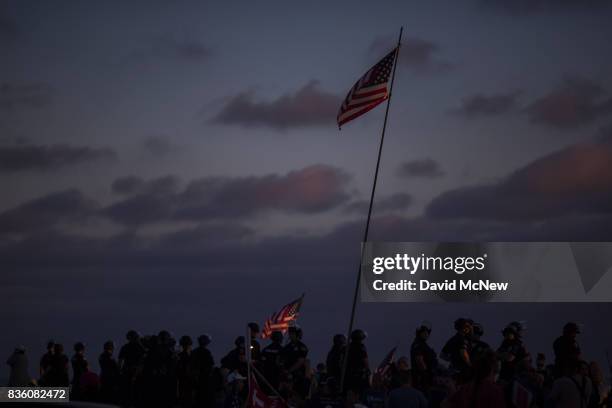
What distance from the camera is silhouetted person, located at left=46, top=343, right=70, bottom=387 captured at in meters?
22.4

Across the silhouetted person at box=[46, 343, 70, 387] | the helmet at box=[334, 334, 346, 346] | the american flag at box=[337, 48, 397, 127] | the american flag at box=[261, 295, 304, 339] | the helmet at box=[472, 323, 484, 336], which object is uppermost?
the american flag at box=[337, 48, 397, 127]

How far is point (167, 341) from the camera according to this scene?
68.6ft

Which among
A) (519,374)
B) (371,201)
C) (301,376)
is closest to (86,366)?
(301,376)

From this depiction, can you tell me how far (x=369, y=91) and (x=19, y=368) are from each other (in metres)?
10.1

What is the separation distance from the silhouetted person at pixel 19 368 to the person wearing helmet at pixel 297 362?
6.82m

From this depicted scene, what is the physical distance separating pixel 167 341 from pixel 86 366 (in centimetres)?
288

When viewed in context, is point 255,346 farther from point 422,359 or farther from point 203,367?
point 422,359

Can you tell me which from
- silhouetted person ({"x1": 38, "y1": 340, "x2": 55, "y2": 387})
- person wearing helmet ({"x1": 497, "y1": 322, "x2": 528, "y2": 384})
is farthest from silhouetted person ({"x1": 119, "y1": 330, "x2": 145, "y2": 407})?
person wearing helmet ({"x1": 497, "y1": 322, "x2": 528, "y2": 384})

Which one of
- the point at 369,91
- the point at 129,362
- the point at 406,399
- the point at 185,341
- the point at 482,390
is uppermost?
the point at 369,91

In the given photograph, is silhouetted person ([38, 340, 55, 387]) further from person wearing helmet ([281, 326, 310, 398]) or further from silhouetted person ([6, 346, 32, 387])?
person wearing helmet ([281, 326, 310, 398])

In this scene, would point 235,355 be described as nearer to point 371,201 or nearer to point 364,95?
point 371,201

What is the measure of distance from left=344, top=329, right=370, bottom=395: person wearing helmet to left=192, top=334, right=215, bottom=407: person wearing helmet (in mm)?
3052

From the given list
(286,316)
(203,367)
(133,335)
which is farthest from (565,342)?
(286,316)

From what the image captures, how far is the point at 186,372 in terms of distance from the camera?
812 inches
